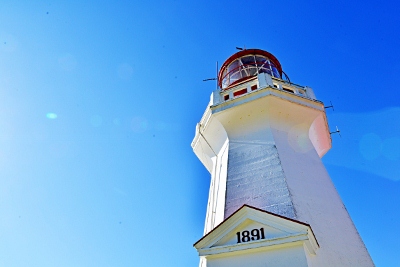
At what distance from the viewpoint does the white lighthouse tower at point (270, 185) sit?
5109mm

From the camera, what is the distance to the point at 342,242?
5734 mm

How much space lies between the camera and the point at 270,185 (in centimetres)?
639

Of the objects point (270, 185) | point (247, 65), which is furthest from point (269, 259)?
point (247, 65)

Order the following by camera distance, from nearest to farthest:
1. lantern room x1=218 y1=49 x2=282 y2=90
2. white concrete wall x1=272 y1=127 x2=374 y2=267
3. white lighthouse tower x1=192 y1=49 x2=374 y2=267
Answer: white lighthouse tower x1=192 y1=49 x2=374 y2=267, white concrete wall x1=272 y1=127 x2=374 y2=267, lantern room x1=218 y1=49 x2=282 y2=90

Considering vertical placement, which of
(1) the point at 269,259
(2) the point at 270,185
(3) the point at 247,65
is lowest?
(1) the point at 269,259

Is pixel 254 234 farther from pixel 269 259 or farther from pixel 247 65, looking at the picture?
pixel 247 65

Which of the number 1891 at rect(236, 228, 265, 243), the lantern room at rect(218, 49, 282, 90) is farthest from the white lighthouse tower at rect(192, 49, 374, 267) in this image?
the lantern room at rect(218, 49, 282, 90)

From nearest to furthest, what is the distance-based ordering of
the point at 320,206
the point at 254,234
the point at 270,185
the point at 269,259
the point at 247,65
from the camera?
the point at 269,259 → the point at 254,234 → the point at 320,206 → the point at 270,185 → the point at 247,65

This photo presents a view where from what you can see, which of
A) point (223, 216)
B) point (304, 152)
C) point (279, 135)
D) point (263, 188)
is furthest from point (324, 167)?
point (223, 216)

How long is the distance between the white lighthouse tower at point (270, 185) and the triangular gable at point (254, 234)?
0.05ft

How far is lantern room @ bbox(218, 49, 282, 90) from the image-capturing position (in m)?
11.0

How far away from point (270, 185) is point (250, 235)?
1.39 m

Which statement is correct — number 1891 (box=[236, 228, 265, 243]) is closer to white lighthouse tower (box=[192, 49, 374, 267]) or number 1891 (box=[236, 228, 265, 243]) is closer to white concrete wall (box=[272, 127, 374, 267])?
white lighthouse tower (box=[192, 49, 374, 267])

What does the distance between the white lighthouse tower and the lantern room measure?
204 centimetres
